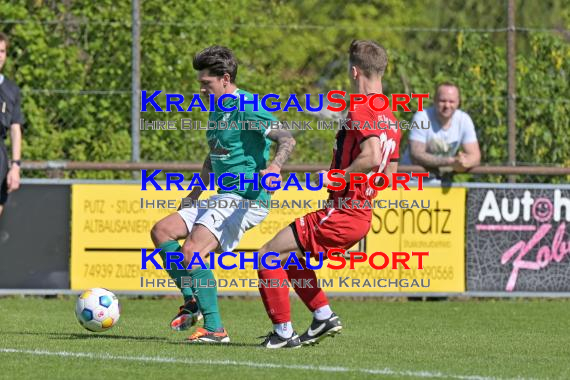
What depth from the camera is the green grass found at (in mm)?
7109

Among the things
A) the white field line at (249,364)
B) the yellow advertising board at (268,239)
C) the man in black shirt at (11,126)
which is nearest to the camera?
the white field line at (249,364)

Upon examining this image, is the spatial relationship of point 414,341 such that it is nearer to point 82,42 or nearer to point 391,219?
point 391,219

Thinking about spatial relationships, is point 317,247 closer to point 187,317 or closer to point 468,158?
point 187,317

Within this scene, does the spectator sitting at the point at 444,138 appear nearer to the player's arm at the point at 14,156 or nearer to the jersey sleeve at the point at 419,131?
the jersey sleeve at the point at 419,131

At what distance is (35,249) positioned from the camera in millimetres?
12391

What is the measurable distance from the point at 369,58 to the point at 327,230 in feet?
3.40

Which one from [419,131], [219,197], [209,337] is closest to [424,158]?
[419,131]

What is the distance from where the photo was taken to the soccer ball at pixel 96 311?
898 centimetres

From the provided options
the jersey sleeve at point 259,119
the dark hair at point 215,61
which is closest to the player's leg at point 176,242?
the jersey sleeve at point 259,119

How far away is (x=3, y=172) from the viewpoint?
1163 centimetres

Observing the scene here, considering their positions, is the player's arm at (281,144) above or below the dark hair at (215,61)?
below

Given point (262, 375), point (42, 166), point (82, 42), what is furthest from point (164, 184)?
point (262, 375)

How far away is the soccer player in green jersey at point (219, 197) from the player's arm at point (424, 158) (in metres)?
3.88

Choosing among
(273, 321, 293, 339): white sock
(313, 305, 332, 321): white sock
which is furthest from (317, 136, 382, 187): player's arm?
(273, 321, 293, 339): white sock
